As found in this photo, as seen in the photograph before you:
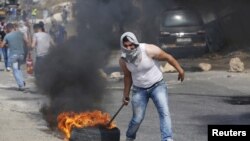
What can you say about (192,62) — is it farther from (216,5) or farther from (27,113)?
(27,113)

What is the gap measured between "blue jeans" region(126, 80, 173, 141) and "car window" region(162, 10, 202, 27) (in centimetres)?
1473

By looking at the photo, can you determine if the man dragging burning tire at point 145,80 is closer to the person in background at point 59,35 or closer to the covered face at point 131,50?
the covered face at point 131,50

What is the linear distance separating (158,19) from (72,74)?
1298 centimetres

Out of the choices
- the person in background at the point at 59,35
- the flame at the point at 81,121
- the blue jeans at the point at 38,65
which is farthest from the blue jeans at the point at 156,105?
the blue jeans at the point at 38,65

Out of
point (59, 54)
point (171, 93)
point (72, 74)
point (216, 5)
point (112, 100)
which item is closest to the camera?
point (72, 74)

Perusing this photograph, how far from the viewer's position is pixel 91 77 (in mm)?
10938

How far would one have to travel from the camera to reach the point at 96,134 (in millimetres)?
7527

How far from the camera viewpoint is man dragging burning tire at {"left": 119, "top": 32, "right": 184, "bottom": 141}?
309 inches

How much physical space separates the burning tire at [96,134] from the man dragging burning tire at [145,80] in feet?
1.49

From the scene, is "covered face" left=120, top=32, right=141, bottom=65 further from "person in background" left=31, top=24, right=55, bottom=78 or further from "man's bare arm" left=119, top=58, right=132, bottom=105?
"person in background" left=31, top=24, right=55, bottom=78

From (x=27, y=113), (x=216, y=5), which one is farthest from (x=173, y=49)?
(x=27, y=113)

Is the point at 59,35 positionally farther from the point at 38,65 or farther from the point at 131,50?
the point at 131,50

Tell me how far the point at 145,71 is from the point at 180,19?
15.1 m

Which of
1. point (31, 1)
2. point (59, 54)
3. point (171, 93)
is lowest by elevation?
point (171, 93)
